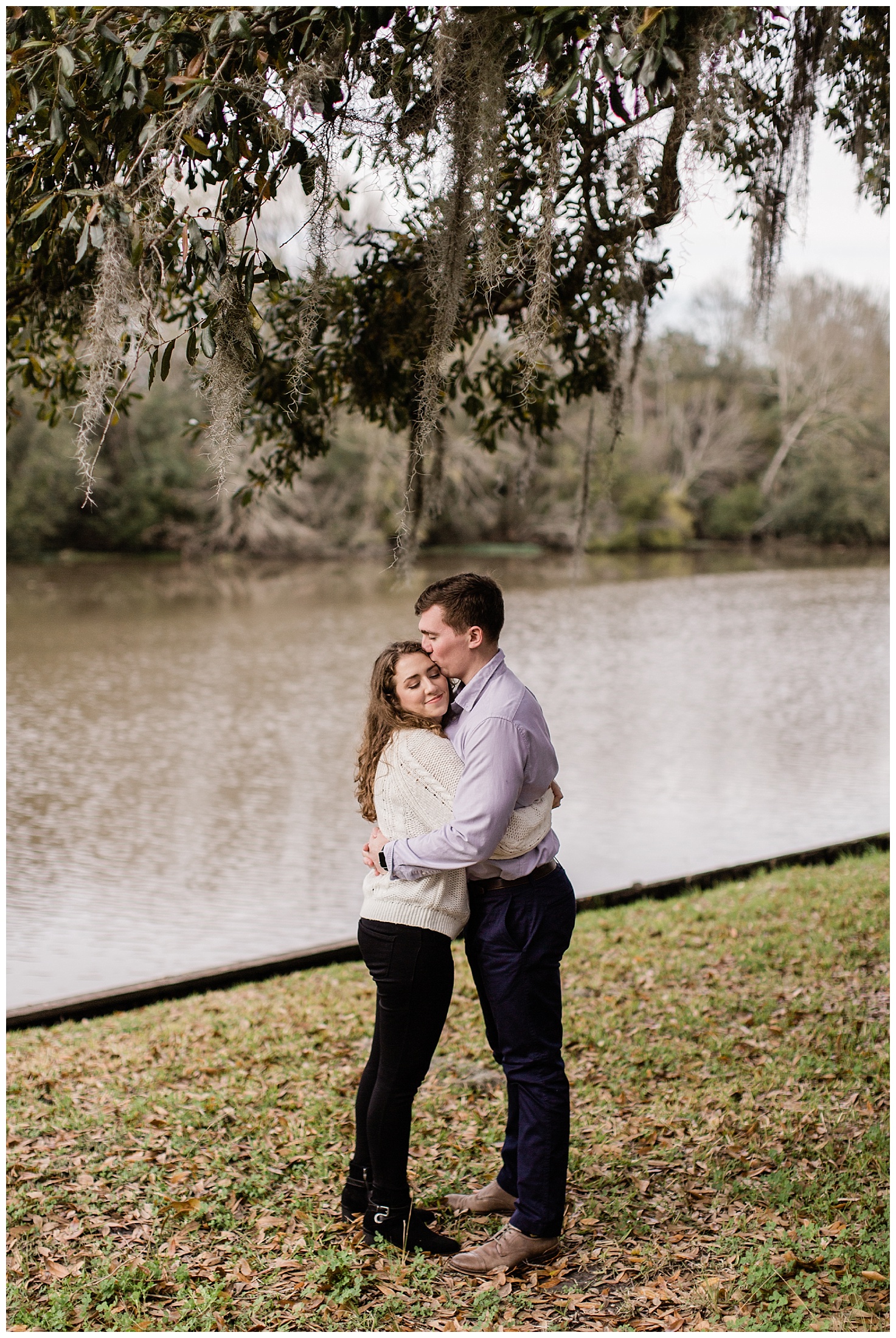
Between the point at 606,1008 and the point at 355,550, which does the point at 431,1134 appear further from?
the point at 355,550

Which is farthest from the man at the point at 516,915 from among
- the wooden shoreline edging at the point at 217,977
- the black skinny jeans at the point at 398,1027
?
the wooden shoreline edging at the point at 217,977

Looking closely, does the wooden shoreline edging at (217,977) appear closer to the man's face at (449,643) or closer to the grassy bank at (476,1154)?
the grassy bank at (476,1154)

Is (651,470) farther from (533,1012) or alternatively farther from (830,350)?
(533,1012)

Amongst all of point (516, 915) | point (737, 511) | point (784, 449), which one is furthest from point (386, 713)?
point (737, 511)

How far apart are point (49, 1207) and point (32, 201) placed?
10.0ft

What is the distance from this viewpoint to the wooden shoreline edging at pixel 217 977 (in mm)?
5504

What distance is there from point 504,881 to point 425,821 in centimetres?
27

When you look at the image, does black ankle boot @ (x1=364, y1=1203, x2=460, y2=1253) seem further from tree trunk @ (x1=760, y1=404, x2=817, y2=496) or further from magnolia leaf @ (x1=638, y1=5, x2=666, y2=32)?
tree trunk @ (x1=760, y1=404, x2=817, y2=496)

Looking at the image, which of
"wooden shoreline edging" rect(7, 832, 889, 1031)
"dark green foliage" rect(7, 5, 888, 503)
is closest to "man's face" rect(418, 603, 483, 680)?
"dark green foliage" rect(7, 5, 888, 503)

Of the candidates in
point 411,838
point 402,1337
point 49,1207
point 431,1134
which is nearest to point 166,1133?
point 49,1207

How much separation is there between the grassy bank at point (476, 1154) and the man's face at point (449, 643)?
1685mm

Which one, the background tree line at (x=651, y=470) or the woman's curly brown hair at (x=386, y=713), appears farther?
the background tree line at (x=651, y=470)

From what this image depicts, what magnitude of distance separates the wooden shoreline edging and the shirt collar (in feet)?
11.0

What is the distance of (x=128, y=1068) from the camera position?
4695 mm
